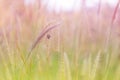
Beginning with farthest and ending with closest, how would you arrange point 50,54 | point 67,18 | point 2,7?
point 2,7
point 67,18
point 50,54

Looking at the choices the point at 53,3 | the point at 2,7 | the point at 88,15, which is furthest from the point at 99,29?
the point at 2,7

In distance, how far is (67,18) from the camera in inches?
43.0

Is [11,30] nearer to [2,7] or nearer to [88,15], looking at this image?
[2,7]

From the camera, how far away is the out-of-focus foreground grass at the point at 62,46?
3.18 feet

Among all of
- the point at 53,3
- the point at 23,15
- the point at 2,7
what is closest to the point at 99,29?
the point at 53,3

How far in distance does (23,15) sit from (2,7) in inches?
4.7

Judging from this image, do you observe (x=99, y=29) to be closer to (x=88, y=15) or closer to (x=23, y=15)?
(x=88, y=15)

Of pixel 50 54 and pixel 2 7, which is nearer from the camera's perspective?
pixel 50 54

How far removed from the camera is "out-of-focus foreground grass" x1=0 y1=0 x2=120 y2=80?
97 centimetres

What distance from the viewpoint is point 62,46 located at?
0.98 meters

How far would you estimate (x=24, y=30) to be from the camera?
43.9 inches

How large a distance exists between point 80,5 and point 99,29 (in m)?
0.11

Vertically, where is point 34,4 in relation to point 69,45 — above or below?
above

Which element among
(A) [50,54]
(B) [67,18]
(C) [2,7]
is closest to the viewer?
(A) [50,54]
